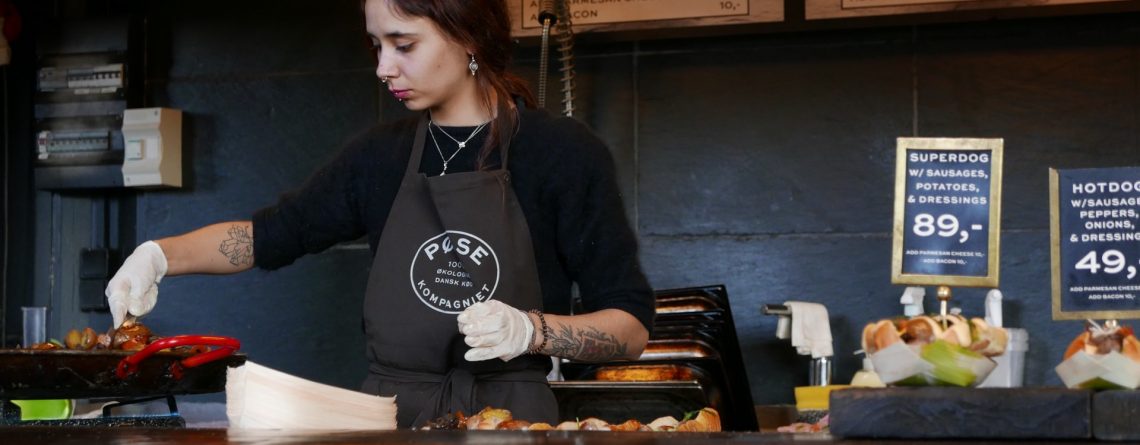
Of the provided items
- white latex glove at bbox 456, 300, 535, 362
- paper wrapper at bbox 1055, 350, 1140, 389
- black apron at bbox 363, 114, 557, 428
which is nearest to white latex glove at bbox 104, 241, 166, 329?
black apron at bbox 363, 114, 557, 428

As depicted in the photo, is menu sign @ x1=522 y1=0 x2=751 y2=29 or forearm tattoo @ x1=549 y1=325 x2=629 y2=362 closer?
forearm tattoo @ x1=549 y1=325 x2=629 y2=362

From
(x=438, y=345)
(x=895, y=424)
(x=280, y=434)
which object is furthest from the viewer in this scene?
(x=438, y=345)

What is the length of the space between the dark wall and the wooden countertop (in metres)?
2.60

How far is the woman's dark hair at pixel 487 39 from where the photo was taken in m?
2.23

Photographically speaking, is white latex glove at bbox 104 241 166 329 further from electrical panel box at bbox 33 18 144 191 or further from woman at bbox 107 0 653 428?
electrical panel box at bbox 33 18 144 191

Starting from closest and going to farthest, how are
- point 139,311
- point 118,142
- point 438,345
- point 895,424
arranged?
point 895,424, point 438,345, point 139,311, point 118,142

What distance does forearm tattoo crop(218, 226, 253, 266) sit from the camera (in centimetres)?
246

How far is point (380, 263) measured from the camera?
230 centimetres

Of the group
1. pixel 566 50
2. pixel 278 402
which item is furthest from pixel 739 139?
pixel 278 402

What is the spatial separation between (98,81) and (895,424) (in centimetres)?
373

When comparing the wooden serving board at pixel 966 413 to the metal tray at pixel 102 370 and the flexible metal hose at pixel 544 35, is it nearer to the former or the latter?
the metal tray at pixel 102 370

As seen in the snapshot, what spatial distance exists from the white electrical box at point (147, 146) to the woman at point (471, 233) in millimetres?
1997

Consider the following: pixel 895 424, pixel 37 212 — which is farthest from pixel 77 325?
pixel 895 424

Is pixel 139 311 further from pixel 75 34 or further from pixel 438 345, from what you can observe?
pixel 75 34
